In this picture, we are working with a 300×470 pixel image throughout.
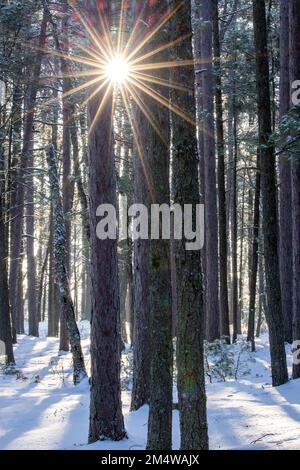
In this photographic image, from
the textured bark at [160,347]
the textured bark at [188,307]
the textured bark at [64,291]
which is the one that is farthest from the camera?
the textured bark at [64,291]

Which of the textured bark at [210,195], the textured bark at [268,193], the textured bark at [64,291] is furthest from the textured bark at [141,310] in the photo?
the textured bark at [210,195]

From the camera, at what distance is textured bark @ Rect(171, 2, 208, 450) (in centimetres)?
530

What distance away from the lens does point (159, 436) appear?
231 inches

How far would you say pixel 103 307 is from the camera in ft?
23.1

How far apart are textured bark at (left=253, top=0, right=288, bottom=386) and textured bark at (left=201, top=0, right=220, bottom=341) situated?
24.0ft

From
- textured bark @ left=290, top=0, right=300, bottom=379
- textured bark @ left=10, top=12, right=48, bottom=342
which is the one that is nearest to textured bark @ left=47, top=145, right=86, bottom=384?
textured bark @ left=10, top=12, right=48, bottom=342

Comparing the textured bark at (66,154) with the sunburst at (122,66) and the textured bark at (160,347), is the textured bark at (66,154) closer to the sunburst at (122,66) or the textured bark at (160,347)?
the sunburst at (122,66)

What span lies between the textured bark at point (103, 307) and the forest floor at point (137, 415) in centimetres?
29

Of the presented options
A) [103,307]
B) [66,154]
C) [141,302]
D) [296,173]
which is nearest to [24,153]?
[66,154]

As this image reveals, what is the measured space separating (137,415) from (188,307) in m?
3.72

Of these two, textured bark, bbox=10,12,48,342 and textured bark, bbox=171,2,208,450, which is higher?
textured bark, bbox=10,12,48,342

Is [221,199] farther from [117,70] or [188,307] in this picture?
[188,307]

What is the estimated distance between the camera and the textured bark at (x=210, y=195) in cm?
1772

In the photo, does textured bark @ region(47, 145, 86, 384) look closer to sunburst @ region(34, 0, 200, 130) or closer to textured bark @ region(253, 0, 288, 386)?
textured bark @ region(253, 0, 288, 386)
